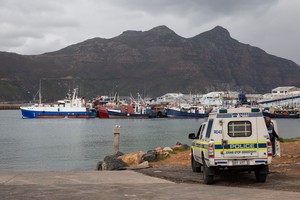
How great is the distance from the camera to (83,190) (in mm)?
11984

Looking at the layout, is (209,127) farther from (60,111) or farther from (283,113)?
(283,113)

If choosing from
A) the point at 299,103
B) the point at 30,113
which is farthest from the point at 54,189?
the point at 299,103

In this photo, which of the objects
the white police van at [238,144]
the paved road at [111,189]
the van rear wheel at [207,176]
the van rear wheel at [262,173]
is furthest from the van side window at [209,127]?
the van rear wheel at [262,173]

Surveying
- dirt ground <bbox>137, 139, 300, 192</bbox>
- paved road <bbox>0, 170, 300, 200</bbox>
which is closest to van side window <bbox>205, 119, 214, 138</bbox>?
dirt ground <bbox>137, 139, 300, 192</bbox>

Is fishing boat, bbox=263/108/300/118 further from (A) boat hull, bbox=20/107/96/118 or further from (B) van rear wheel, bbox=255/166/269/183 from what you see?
(B) van rear wheel, bbox=255/166/269/183

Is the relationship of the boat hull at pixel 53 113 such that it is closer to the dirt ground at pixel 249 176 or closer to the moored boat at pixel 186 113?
the moored boat at pixel 186 113

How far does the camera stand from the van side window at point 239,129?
1334cm

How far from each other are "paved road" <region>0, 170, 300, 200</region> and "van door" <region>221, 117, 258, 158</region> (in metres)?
1.11

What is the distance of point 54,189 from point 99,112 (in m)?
139

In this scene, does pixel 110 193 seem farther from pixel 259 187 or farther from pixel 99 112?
pixel 99 112

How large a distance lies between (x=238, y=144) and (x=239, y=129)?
49 centimetres

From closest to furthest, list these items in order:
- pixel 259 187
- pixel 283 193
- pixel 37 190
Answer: pixel 283 193, pixel 37 190, pixel 259 187

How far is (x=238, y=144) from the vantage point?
1313cm

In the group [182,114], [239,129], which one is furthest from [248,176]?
[182,114]
